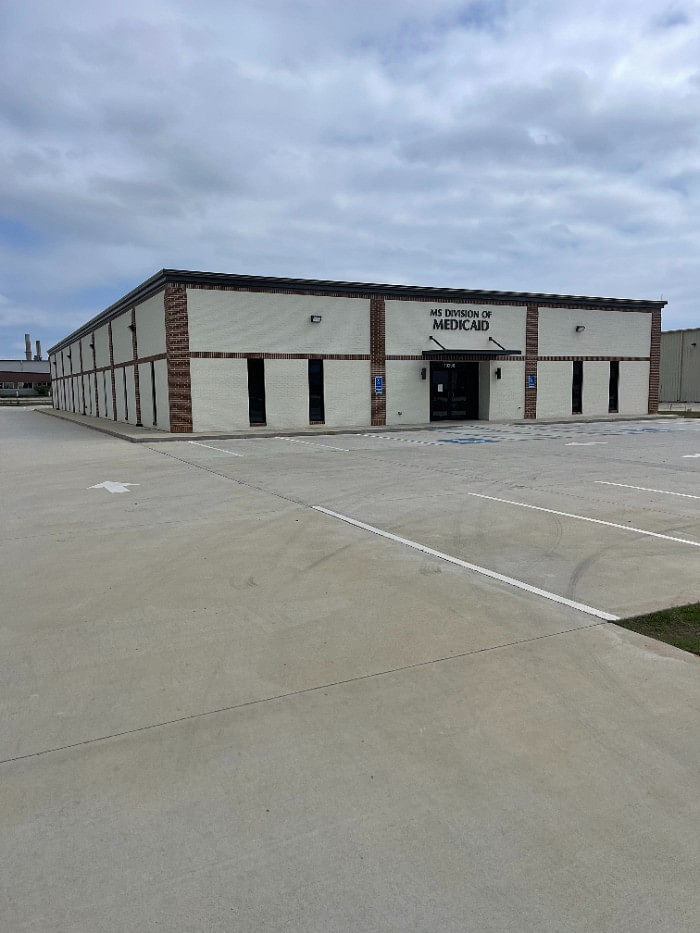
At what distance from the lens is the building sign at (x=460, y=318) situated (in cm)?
3158

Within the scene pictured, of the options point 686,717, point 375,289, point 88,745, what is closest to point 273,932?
point 88,745

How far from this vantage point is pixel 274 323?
2809cm

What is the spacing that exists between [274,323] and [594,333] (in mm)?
17742

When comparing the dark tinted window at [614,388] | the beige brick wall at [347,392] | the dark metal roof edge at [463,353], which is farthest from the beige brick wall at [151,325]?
the dark tinted window at [614,388]

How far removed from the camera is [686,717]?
3752 millimetres

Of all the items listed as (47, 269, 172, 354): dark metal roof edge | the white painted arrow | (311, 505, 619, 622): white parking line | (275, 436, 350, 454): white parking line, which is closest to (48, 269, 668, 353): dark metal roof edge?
(47, 269, 172, 354): dark metal roof edge

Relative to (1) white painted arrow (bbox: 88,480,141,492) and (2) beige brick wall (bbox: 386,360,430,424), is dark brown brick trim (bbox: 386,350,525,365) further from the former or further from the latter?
(1) white painted arrow (bbox: 88,480,141,492)

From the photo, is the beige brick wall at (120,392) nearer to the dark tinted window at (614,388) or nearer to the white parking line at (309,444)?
the white parking line at (309,444)

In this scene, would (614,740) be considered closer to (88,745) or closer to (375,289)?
(88,745)

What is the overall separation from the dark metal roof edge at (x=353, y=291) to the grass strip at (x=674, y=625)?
944 inches

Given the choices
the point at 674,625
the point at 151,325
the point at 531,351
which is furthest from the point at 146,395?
the point at 674,625

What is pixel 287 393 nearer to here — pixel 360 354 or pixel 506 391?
A: pixel 360 354

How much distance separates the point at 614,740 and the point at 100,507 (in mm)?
8780

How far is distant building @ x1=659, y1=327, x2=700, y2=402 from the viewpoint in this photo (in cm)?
5209
